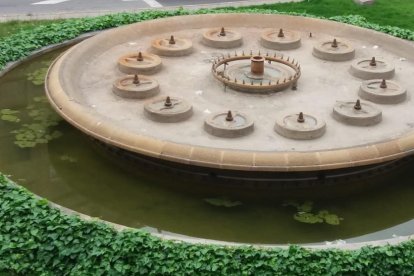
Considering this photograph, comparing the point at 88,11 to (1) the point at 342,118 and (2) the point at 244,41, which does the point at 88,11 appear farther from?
(1) the point at 342,118

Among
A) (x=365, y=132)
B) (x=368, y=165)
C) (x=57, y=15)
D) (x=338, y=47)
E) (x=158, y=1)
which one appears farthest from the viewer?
(x=158, y=1)

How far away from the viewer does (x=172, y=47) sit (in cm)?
1361

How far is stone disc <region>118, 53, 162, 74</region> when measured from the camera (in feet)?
40.9

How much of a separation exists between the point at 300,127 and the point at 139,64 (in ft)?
12.4

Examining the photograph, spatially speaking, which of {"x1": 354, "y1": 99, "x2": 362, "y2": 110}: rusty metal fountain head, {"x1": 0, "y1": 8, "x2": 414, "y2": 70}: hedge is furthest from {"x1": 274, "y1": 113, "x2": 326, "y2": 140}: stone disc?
{"x1": 0, "y1": 8, "x2": 414, "y2": 70}: hedge

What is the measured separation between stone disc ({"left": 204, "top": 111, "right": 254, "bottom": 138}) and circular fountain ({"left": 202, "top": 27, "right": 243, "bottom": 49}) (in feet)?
11.5

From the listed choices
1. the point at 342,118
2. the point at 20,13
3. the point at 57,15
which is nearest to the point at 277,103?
the point at 342,118

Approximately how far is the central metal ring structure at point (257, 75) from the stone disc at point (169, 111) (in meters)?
1.29

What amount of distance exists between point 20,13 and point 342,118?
12.1m

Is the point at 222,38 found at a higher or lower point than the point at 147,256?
higher

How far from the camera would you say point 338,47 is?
13.9 meters

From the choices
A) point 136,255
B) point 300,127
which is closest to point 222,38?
point 300,127

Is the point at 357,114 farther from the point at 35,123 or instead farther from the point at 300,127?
the point at 35,123

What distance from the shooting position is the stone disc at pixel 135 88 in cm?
1145
